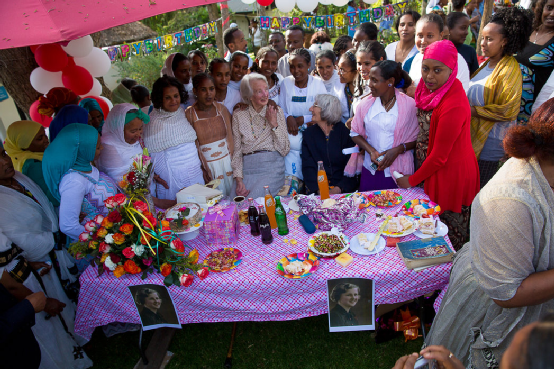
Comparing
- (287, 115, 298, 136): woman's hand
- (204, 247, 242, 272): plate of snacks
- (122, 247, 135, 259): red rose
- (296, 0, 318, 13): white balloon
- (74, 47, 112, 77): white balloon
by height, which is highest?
(296, 0, 318, 13): white balloon

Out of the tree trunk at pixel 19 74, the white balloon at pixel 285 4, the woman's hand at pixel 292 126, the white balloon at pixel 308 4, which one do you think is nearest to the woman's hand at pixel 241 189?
the woman's hand at pixel 292 126

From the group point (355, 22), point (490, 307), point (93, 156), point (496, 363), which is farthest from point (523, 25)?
point (355, 22)

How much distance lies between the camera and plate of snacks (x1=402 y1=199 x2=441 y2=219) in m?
2.54

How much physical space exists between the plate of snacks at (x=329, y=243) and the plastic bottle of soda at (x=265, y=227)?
31 cm

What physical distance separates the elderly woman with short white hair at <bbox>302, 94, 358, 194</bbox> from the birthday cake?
1.50 metres

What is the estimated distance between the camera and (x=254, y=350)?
9.20ft

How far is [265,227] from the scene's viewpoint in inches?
97.0

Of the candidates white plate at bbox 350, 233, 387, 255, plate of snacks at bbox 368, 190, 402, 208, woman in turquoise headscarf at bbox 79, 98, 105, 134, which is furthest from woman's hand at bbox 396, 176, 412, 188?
woman in turquoise headscarf at bbox 79, 98, 105, 134

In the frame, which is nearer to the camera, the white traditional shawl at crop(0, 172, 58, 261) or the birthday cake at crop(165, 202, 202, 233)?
the white traditional shawl at crop(0, 172, 58, 261)

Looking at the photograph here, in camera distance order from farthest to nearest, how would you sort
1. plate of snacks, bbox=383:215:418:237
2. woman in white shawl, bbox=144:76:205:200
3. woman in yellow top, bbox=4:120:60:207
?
woman in white shawl, bbox=144:76:205:200 < woman in yellow top, bbox=4:120:60:207 < plate of snacks, bbox=383:215:418:237

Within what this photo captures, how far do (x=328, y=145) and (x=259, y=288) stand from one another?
6.59 feet

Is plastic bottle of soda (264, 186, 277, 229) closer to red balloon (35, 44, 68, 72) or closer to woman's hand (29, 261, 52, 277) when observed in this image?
woman's hand (29, 261, 52, 277)

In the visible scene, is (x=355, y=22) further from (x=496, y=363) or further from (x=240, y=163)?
(x=496, y=363)

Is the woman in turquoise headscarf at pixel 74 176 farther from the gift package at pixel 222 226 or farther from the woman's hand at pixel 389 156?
the woman's hand at pixel 389 156
